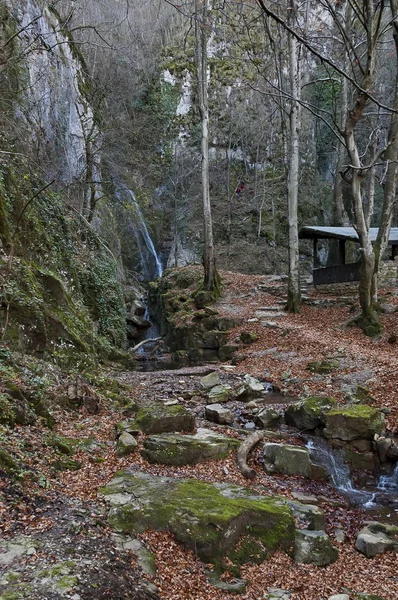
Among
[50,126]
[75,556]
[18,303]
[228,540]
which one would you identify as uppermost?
[50,126]

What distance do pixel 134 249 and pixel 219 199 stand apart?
763cm

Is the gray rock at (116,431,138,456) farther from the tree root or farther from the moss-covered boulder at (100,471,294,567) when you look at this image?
the tree root

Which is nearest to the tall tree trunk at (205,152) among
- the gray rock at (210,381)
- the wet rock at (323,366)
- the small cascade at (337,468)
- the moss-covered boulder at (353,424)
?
the gray rock at (210,381)

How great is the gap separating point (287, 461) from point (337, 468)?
0.89 meters

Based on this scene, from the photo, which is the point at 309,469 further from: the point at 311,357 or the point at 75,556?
the point at 311,357

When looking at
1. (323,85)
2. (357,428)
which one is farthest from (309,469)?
(323,85)

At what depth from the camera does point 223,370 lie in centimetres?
1041

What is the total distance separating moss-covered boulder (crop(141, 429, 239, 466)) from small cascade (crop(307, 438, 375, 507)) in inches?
52.7

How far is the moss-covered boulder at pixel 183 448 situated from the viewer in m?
4.85

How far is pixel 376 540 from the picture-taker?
13.3 ft

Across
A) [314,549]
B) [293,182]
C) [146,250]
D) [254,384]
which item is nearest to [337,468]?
[314,549]

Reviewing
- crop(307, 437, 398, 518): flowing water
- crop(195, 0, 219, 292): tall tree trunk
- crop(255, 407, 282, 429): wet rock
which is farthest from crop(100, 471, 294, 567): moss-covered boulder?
crop(195, 0, 219, 292): tall tree trunk

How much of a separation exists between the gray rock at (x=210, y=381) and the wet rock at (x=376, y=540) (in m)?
4.82

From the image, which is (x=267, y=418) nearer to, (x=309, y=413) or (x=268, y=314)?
(x=309, y=413)
